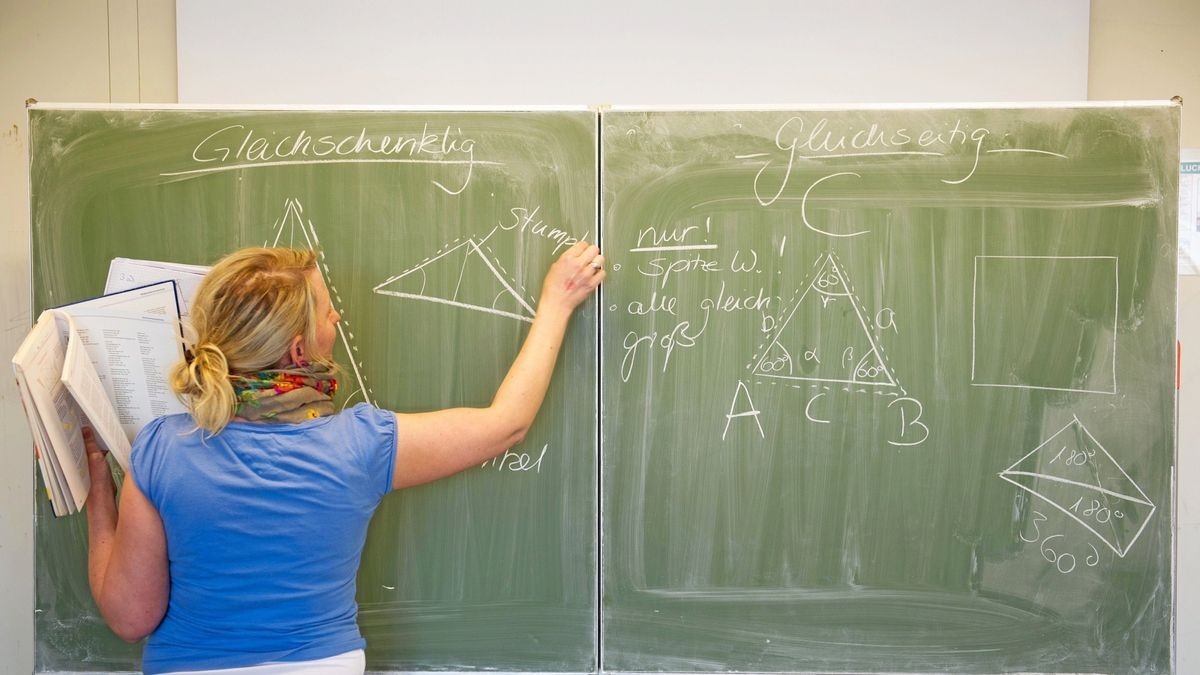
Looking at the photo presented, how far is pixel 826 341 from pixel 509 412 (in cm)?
84

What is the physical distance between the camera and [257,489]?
1.58 metres

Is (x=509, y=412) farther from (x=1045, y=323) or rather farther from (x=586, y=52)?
(x=1045, y=323)

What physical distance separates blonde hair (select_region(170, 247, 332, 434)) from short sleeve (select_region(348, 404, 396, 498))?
0.20 metres

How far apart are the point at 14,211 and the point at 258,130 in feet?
3.41

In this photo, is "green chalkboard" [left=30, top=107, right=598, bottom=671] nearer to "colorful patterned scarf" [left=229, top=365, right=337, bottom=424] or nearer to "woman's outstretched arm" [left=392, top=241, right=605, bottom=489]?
"woman's outstretched arm" [left=392, top=241, right=605, bottom=489]

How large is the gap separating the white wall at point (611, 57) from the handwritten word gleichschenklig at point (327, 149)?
42 centimetres

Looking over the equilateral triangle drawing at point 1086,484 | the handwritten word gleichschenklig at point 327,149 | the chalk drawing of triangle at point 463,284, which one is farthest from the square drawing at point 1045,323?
the handwritten word gleichschenklig at point 327,149

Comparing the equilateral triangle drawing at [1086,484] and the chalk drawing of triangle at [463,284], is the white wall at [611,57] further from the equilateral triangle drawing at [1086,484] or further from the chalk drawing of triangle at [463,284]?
the equilateral triangle drawing at [1086,484]

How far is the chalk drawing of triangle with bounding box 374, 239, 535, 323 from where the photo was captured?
7.13 feet

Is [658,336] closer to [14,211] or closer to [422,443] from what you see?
[422,443]

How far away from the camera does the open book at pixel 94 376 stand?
178 cm

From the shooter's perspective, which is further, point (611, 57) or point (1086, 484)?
point (611, 57)

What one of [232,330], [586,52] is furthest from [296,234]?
[586,52]

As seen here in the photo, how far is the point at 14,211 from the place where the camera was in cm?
262
